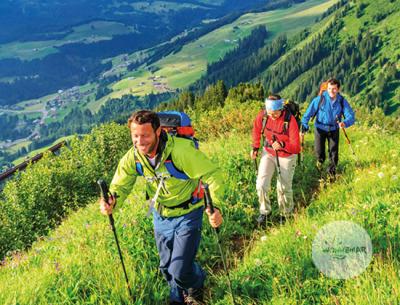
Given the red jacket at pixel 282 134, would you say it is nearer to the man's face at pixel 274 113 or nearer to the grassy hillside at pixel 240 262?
the man's face at pixel 274 113

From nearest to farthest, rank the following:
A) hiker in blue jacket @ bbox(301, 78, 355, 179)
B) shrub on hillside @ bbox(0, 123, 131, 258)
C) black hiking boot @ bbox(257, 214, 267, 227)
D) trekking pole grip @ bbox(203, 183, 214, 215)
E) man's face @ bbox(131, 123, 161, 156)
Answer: trekking pole grip @ bbox(203, 183, 214, 215)
man's face @ bbox(131, 123, 161, 156)
black hiking boot @ bbox(257, 214, 267, 227)
hiker in blue jacket @ bbox(301, 78, 355, 179)
shrub on hillside @ bbox(0, 123, 131, 258)

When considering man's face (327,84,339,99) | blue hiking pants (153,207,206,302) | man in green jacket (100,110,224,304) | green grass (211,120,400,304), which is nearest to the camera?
green grass (211,120,400,304)

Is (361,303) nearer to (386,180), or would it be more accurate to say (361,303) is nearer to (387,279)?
(387,279)

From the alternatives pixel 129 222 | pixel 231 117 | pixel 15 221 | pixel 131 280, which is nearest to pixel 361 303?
pixel 131 280

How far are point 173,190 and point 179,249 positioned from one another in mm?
805

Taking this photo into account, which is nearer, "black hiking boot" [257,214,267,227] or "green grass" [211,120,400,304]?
"green grass" [211,120,400,304]

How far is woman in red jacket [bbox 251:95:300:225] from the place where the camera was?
7.80 m

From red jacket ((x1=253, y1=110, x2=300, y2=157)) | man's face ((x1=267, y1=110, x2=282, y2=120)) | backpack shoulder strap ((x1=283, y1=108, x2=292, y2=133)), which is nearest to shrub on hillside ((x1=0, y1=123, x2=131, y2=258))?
red jacket ((x1=253, y1=110, x2=300, y2=157))

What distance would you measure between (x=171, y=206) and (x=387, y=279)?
8.97ft

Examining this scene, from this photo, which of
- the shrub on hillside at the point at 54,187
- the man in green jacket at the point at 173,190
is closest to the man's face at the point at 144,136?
the man in green jacket at the point at 173,190

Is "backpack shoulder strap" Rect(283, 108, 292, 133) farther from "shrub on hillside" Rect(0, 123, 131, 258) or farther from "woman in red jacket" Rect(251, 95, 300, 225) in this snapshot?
"shrub on hillside" Rect(0, 123, 131, 258)

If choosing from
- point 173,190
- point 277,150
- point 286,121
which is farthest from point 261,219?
point 173,190

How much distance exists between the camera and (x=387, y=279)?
4.11 meters
